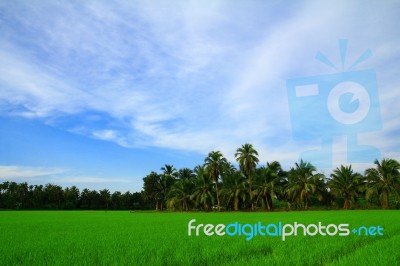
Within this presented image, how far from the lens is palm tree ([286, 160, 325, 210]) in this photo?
2046 inches

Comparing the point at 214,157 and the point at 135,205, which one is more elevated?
the point at 214,157

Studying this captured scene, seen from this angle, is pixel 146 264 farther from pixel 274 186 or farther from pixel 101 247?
pixel 274 186

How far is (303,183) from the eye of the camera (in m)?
53.1

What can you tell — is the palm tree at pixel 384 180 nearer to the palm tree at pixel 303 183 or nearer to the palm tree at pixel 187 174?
the palm tree at pixel 303 183

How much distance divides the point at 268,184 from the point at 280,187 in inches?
73.2

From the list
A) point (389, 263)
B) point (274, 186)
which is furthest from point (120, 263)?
point (274, 186)

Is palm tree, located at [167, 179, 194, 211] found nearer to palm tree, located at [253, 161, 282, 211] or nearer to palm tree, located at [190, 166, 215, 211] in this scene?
palm tree, located at [190, 166, 215, 211]

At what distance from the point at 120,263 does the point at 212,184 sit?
2005 inches

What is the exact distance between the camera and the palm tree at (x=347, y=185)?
172 feet

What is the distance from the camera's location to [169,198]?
63.1m

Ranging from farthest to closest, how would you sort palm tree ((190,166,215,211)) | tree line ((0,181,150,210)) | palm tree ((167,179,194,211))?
tree line ((0,181,150,210)), palm tree ((167,179,194,211)), palm tree ((190,166,215,211))
